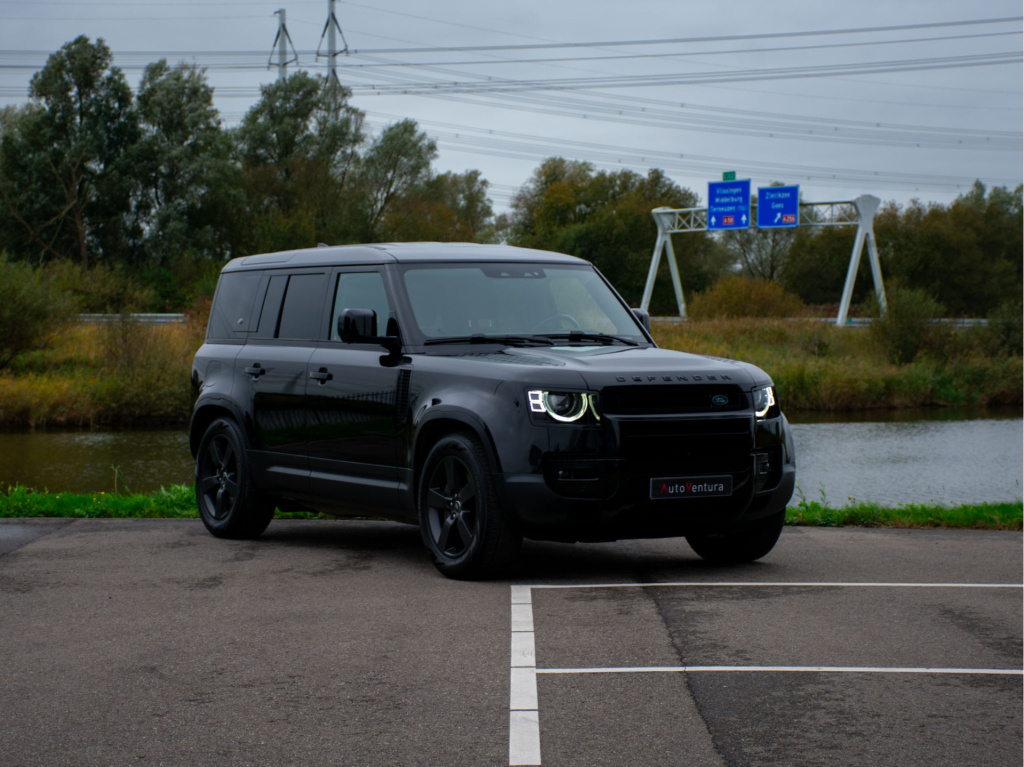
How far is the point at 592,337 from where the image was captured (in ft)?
28.1

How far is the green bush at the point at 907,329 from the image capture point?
42000mm

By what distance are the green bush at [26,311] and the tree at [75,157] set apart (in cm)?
2343

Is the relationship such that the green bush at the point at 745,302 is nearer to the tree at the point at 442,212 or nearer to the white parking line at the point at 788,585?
the tree at the point at 442,212

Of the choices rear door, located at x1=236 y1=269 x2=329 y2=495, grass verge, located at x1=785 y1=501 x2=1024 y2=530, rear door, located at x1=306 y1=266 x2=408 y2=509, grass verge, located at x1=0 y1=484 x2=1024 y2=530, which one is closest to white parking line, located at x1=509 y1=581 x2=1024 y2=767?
rear door, located at x1=306 y1=266 x2=408 y2=509

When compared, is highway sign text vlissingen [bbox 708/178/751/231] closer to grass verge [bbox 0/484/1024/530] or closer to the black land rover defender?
grass verge [bbox 0/484/1024/530]

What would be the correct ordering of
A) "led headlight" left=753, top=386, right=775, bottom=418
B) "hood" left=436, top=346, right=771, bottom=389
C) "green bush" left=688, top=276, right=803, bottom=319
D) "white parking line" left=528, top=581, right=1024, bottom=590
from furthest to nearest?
"green bush" left=688, top=276, right=803, bottom=319
"led headlight" left=753, top=386, right=775, bottom=418
"white parking line" left=528, top=581, right=1024, bottom=590
"hood" left=436, top=346, right=771, bottom=389

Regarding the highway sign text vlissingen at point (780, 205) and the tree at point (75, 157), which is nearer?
the highway sign text vlissingen at point (780, 205)

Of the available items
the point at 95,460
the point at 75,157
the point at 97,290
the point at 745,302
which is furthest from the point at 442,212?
the point at 95,460

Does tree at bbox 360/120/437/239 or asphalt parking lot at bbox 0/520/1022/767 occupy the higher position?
tree at bbox 360/120/437/239

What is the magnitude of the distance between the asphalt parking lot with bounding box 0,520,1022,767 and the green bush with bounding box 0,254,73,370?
27.2 meters

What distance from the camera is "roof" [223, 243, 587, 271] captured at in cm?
870

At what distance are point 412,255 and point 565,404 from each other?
201 centimetres

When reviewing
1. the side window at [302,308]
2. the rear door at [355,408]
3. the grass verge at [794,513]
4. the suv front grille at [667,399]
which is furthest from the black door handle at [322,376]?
the grass verge at [794,513]

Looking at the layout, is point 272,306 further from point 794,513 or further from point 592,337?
point 794,513
